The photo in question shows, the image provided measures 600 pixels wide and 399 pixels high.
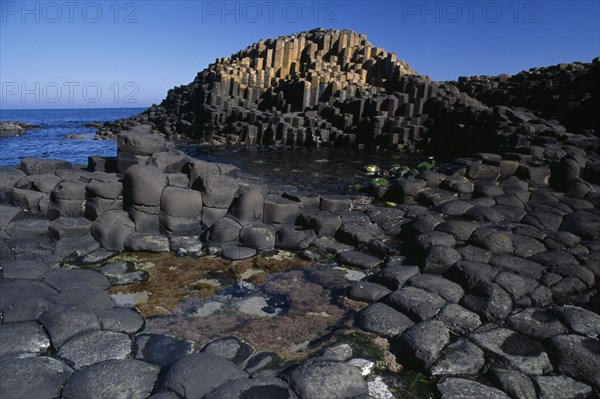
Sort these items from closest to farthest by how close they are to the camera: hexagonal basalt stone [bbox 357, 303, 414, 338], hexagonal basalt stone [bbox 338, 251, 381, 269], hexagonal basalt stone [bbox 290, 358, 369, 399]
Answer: hexagonal basalt stone [bbox 290, 358, 369, 399], hexagonal basalt stone [bbox 357, 303, 414, 338], hexagonal basalt stone [bbox 338, 251, 381, 269]

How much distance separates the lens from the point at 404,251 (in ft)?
22.5

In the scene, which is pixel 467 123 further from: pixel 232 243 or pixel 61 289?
pixel 61 289

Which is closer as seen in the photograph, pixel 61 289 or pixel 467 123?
pixel 61 289

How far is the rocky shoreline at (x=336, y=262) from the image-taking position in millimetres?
3621

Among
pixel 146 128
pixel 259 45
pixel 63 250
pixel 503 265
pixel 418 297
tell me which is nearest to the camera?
pixel 418 297

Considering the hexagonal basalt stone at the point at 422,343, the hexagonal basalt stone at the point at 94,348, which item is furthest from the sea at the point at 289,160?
the hexagonal basalt stone at the point at 94,348

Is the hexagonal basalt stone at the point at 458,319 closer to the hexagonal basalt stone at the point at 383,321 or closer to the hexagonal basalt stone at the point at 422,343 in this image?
the hexagonal basalt stone at the point at 422,343

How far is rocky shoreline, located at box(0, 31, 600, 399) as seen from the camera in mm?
3621

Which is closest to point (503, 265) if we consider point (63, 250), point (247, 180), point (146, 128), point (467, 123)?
point (247, 180)

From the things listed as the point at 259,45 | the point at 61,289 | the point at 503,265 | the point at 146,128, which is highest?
the point at 259,45

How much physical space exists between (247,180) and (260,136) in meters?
19.1

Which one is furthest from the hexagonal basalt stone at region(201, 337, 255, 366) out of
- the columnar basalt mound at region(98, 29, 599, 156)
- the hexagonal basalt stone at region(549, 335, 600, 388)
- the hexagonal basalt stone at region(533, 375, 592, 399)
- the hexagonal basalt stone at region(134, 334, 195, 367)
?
the columnar basalt mound at region(98, 29, 599, 156)

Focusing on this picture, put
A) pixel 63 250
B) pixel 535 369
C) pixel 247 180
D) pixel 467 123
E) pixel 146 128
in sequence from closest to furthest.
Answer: pixel 535 369 < pixel 63 250 < pixel 247 180 < pixel 146 128 < pixel 467 123

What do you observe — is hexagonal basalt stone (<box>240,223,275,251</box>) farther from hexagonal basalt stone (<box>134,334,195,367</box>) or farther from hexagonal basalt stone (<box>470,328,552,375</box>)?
hexagonal basalt stone (<box>470,328,552,375</box>)
